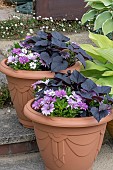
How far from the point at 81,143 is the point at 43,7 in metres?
4.08

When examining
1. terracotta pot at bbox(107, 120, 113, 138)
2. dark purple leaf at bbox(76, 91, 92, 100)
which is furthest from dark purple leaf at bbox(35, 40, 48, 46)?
terracotta pot at bbox(107, 120, 113, 138)

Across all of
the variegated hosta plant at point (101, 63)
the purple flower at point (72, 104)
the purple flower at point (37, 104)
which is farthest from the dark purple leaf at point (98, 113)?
the variegated hosta plant at point (101, 63)

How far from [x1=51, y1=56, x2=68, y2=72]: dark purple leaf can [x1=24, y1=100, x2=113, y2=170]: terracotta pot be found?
40 cm

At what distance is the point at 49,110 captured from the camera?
2871 millimetres

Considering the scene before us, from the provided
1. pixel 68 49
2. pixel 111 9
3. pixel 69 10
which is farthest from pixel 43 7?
pixel 68 49

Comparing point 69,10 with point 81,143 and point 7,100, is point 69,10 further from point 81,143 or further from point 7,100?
point 81,143

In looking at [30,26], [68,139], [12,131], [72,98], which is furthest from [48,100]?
[30,26]

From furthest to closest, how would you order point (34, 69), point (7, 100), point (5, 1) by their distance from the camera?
1. point (5, 1)
2. point (7, 100)
3. point (34, 69)

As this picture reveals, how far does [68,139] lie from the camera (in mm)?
2934

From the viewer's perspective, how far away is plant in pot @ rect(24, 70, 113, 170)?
2893 millimetres

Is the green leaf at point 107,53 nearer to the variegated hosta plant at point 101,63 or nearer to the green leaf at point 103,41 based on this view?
the variegated hosta plant at point 101,63

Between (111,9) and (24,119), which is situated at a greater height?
(111,9)

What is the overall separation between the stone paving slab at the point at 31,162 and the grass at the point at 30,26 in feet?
9.20

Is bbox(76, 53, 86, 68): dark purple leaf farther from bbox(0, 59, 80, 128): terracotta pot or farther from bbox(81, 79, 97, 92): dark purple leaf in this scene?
bbox(81, 79, 97, 92): dark purple leaf
